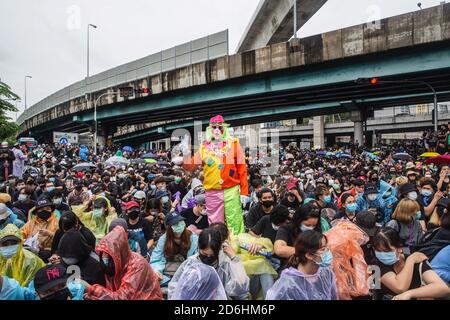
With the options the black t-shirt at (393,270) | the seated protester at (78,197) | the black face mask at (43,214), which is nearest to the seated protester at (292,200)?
the black t-shirt at (393,270)

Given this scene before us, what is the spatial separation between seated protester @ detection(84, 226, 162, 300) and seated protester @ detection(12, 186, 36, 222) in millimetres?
4323

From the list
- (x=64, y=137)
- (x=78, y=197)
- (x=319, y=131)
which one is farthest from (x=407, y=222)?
(x=319, y=131)

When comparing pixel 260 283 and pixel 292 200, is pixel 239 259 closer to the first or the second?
pixel 260 283

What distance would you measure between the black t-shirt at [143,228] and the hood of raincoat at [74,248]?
5.35 ft

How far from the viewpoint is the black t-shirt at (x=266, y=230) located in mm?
4219

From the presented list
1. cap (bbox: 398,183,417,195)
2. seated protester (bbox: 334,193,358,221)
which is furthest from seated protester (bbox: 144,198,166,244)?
cap (bbox: 398,183,417,195)

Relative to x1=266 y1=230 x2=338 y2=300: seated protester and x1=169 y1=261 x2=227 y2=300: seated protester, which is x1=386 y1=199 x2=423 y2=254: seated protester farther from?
x1=169 y1=261 x2=227 y2=300: seated protester

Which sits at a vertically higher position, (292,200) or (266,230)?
(292,200)

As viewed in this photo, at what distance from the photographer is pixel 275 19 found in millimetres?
30000

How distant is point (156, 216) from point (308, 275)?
362 cm

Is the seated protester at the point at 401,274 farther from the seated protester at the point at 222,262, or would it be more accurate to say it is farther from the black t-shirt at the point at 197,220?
the black t-shirt at the point at 197,220
